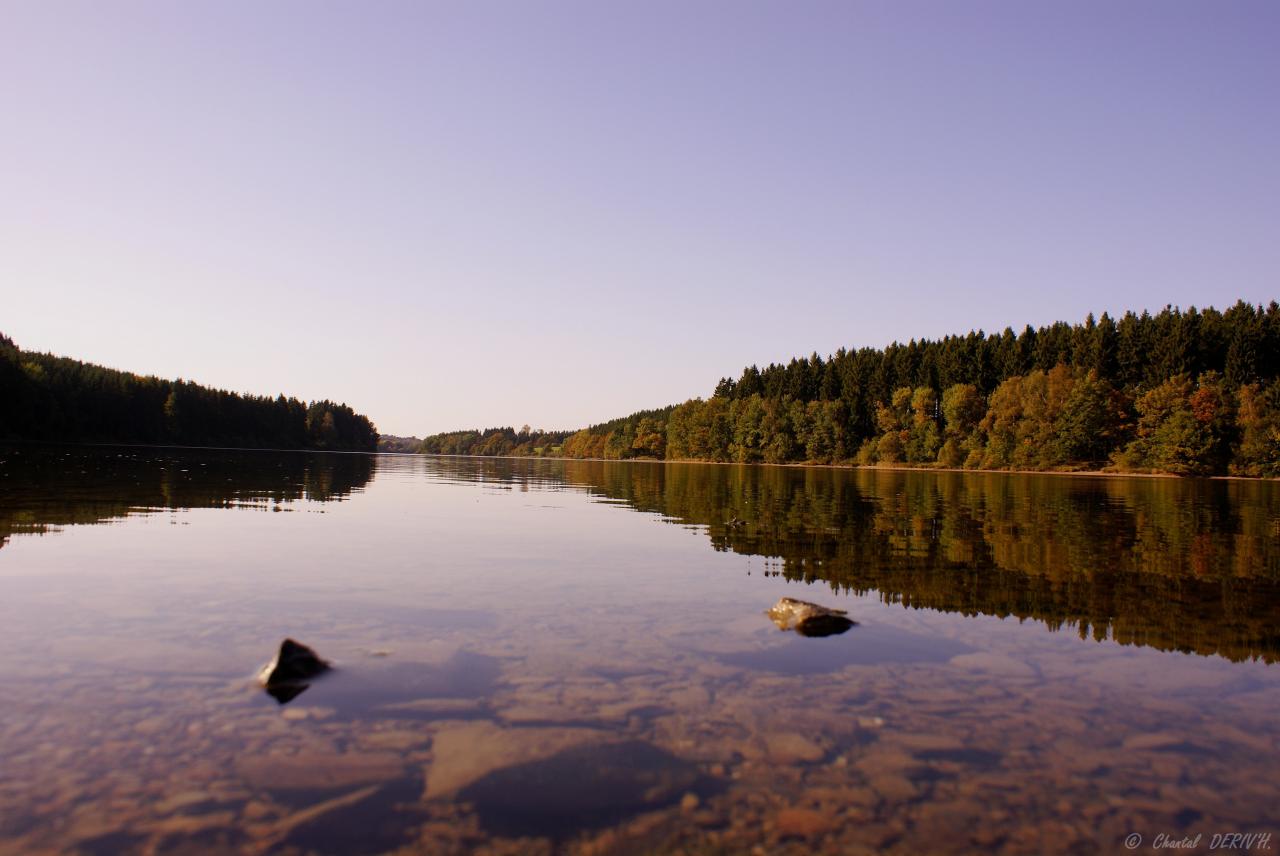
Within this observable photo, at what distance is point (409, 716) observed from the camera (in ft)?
26.6

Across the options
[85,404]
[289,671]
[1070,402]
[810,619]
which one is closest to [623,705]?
[289,671]

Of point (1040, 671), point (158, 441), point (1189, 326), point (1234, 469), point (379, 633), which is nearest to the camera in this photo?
point (1040, 671)

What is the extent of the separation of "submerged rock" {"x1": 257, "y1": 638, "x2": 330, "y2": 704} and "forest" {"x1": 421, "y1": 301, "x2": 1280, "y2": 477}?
123129mm

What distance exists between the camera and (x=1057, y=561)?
2002cm

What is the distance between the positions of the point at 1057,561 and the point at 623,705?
16227 mm

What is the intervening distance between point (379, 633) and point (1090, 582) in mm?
15518

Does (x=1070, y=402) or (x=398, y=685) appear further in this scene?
(x=1070, y=402)

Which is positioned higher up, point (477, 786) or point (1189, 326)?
point (1189, 326)

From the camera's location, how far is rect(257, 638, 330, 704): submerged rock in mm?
8852

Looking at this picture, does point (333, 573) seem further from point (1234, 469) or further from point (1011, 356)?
point (1011, 356)

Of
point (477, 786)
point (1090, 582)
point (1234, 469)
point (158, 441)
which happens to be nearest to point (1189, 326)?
point (1234, 469)

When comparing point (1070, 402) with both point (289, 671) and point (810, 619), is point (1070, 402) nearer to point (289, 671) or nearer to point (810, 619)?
point (810, 619)

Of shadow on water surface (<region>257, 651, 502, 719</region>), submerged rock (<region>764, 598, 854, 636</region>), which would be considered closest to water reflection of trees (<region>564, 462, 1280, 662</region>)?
submerged rock (<region>764, 598, 854, 636</region>)

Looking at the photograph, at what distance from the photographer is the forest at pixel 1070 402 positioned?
341ft
